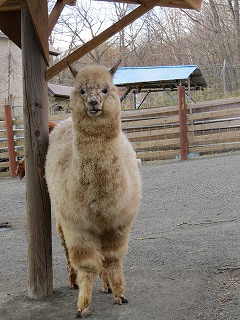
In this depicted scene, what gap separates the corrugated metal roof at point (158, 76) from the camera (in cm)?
1853

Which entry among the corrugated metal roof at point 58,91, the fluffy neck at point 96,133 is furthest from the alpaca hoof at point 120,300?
the corrugated metal roof at point 58,91

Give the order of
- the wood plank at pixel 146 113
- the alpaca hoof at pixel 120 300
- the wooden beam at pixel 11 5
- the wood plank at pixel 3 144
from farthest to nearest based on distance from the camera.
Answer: the wood plank at pixel 3 144
the wood plank at pixel 146 113
the wooden beam at pixel 11 5
the alpaca hoof at pixel 120 300

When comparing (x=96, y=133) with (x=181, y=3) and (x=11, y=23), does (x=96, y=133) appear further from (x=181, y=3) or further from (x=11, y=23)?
(x=181, y=3)

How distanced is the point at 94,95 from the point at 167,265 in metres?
2.25

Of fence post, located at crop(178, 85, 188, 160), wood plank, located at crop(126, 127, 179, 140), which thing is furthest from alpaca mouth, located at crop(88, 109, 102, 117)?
wood plank, located at crop(126, 127, 179, 140)

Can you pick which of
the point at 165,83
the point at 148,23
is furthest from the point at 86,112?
the point at 148,23

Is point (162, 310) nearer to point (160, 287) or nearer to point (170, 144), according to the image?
point (160, 287)

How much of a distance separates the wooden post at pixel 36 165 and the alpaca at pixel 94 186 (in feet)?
1.06

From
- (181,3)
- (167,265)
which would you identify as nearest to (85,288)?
(167,265)

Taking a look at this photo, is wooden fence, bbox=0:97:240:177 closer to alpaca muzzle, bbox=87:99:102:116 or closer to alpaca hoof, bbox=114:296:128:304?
alpaca hoof, bbox=114:296:128:304

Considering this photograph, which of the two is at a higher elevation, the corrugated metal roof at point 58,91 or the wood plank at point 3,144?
the corrugated metal roof at point 58,91

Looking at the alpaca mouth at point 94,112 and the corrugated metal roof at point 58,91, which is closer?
the alpaca mouth at point 94,112

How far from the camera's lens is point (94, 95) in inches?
145

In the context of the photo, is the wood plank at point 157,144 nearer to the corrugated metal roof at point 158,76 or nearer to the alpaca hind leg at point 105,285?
the corrugated metal roof at point 158,76
